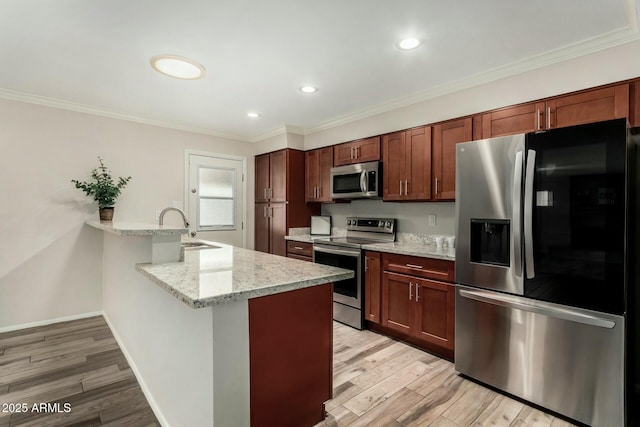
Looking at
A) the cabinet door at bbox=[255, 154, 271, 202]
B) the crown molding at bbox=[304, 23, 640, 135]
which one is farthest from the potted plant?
the crown molding at bbox=[304, 23, 640, 135]

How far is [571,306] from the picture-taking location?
6.07ft

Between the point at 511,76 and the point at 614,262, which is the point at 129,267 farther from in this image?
the point at 511,76

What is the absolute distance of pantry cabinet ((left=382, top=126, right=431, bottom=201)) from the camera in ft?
9.85

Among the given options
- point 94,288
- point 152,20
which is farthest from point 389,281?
point 94,288

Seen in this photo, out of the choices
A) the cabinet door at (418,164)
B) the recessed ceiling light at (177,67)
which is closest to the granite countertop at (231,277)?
the recessed ceiling light at (177,67)

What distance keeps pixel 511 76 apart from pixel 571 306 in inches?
70.4

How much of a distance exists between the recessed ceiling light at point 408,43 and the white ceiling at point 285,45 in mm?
51

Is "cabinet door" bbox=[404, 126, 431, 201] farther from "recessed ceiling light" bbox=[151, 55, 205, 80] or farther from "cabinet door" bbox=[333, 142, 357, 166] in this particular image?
"recessed ceiling light" bbox=[151, 55, 205, 80]

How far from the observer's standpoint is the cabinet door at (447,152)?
2752mm

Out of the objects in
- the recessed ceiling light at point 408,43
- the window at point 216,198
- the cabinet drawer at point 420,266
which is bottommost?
the cabinet drawer at point 420,266

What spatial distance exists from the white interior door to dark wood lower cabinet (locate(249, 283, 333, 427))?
10.8ft

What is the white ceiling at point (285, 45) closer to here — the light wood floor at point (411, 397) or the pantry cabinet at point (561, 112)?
the pantry cabinet at point (561, 112)

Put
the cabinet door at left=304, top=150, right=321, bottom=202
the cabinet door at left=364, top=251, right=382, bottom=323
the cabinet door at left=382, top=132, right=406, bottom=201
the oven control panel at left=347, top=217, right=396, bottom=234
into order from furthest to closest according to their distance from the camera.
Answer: the cabinet door at left=304, top=150, right=321, bottom=202 → the oven control panel at left=347, top=217, right=396, bottom=234 → the cabinet door at left=382, top=132, right=406, bottom=201 → the cabinet door at left=364, top=251, right=382, bottom=323

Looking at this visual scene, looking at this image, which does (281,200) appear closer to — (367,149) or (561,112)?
(367,149)
